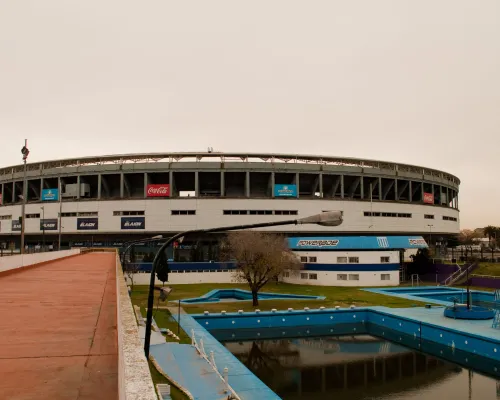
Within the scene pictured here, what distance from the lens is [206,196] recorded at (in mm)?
80375

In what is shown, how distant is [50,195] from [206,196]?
104 ft

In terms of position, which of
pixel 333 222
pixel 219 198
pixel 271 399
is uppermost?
pixel 219 198

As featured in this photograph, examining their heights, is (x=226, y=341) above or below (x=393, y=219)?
below

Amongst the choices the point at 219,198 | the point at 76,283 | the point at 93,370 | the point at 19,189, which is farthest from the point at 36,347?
the point at 19,189

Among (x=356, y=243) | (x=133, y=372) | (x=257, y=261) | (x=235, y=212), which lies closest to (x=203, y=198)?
(x=235, y=212)

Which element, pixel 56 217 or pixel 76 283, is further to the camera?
pixel 56 217

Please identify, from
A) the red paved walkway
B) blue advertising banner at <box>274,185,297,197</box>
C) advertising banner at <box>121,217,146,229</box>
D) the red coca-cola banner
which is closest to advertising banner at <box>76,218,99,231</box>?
advertising banner at <box>121,217,146,229</box>

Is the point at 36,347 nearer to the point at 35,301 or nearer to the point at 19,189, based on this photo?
the point at 35,301

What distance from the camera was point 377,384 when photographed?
87.6ft

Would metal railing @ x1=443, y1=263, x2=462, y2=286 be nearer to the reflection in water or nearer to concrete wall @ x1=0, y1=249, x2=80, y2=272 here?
the reflection in water

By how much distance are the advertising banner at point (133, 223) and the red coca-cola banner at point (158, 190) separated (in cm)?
485

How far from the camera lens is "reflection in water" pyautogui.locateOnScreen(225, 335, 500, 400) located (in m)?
25.2

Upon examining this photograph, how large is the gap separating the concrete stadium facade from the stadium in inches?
7.4

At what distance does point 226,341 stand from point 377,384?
13792mm
